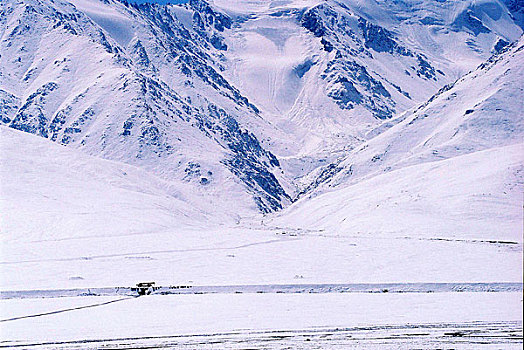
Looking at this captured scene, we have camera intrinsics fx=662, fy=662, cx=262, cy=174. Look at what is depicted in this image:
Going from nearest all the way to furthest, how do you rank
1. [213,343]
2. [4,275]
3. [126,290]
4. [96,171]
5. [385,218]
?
[213,343]
[126,290]
[4,275]
[385,218]
[96,171]

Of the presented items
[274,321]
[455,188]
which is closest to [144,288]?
[274,321]

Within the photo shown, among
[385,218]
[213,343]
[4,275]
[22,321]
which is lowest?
[213,343]

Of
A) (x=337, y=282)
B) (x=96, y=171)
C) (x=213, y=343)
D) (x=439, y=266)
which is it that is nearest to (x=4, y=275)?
(x=337, y=282)

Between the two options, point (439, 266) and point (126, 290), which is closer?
point (126, 290)

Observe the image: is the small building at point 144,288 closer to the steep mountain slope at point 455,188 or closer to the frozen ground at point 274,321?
the frozen ground at point 274,321

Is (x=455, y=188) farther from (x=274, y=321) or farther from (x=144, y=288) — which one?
(x=274, y=321)

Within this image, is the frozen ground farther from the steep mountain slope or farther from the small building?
the steep mountain slope

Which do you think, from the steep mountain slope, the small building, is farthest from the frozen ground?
the steep mountain slope

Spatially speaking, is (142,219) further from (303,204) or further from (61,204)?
(303,204)
